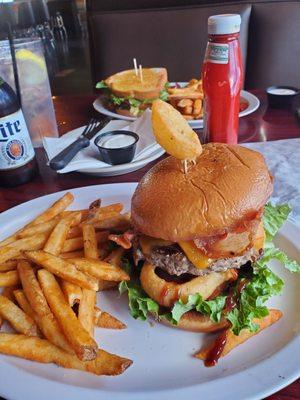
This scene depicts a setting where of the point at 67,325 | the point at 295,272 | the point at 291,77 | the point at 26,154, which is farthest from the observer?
the point at 291,77

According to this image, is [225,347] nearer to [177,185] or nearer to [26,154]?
[177,185]

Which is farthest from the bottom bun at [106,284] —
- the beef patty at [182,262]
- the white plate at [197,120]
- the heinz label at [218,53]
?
the white plate at [197,120]

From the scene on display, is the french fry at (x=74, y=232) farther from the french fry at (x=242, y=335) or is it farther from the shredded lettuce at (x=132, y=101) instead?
the shredded lettuce at (x=132, y=101)

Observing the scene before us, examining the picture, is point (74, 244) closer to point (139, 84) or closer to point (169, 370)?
point (169, 370)

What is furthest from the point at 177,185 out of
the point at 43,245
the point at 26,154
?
the point at 26,154

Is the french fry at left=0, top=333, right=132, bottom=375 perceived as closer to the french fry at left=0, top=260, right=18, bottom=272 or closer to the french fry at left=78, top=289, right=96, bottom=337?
the french fry at left=78, top=289, right=96, bottom=337

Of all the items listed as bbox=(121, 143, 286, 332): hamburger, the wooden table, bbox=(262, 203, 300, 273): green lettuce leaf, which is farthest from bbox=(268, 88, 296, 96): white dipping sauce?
bbox=(121, 143, 286, 332): hamburger
